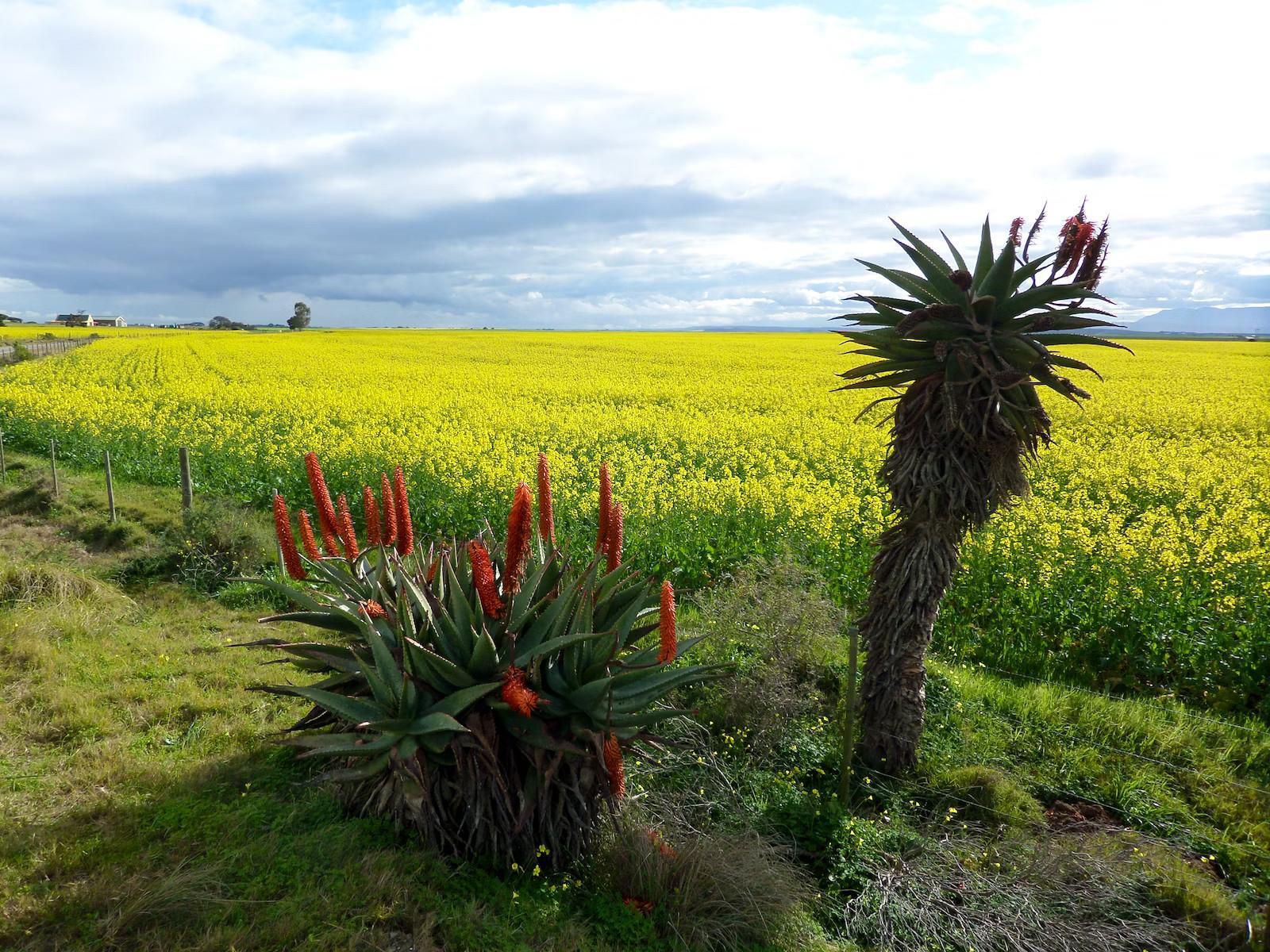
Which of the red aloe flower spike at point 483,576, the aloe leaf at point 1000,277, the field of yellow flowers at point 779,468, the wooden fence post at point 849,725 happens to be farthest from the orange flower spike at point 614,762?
the field of yellow flowers at point 779,468

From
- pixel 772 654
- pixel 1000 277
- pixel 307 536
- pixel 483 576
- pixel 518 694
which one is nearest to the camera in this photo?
pixel 518 694

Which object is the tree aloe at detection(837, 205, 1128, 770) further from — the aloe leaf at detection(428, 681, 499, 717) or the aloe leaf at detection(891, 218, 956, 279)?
the aloe leaf at detection(428, 681, 499, 717)

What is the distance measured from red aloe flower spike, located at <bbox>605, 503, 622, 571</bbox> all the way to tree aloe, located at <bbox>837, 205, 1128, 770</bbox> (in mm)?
1708

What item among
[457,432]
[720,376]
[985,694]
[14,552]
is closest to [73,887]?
[985,694]

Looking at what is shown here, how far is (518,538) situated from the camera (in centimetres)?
409

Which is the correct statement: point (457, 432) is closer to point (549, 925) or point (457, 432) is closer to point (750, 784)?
point (750, 784)

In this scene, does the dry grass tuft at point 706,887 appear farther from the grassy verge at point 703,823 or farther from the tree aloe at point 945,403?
the tree aloe at point 945,403

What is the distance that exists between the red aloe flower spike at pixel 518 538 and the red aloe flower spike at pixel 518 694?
0.55m

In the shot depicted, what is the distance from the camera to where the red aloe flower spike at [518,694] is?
353 centimetres

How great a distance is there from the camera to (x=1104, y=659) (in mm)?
7641

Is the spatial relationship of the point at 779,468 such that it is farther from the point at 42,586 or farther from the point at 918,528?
the point at 42,586

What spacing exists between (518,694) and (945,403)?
10.5 feet

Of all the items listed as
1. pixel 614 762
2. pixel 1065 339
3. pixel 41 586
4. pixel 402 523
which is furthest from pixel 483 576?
pixel 41 586

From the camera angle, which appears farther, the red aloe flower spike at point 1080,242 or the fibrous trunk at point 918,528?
the fibrous trunk at point 918,528
